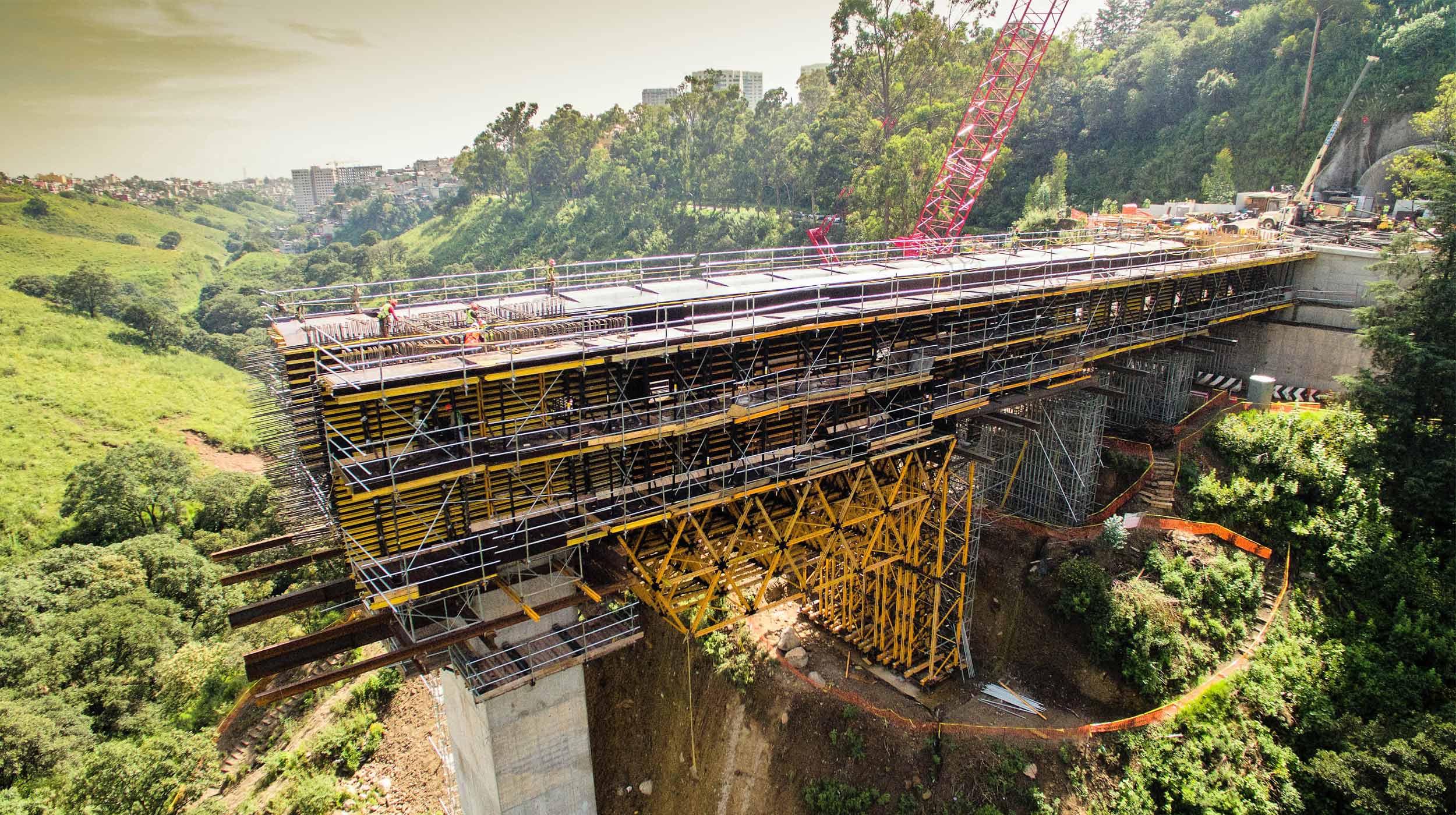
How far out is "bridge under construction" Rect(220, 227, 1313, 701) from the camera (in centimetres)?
1218

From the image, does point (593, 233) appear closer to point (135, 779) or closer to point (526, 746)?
point (135, 779)

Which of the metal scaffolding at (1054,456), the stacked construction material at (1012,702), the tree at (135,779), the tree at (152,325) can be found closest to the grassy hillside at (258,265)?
the tree at (152,325)

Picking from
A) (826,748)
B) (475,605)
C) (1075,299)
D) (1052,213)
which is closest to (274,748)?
(475,605)

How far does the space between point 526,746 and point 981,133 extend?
169 ft

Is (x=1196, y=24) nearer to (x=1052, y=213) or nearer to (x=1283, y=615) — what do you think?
(x=1052, y=213)

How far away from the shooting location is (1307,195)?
141 feet

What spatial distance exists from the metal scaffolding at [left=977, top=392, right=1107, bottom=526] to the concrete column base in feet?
45.4

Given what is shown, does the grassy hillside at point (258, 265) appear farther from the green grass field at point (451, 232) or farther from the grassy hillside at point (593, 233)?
the grassy hillside at point (593, 233)

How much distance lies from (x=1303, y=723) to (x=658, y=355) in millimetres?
18252

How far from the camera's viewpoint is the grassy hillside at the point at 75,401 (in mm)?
40812

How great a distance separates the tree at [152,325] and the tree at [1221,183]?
8173cm

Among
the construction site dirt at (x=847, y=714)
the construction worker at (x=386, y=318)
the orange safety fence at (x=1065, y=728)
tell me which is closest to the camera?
the construction worker at (x=386, y=318)

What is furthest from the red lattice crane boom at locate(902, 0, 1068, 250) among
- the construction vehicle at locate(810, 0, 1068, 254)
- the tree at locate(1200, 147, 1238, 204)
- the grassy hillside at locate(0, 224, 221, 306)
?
the grassy hillside at locate(0, 224, 221, 306)

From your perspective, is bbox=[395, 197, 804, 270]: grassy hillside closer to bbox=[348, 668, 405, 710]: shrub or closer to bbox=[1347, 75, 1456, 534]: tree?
bbox=[1347, 75, 1456, 534]: tree
